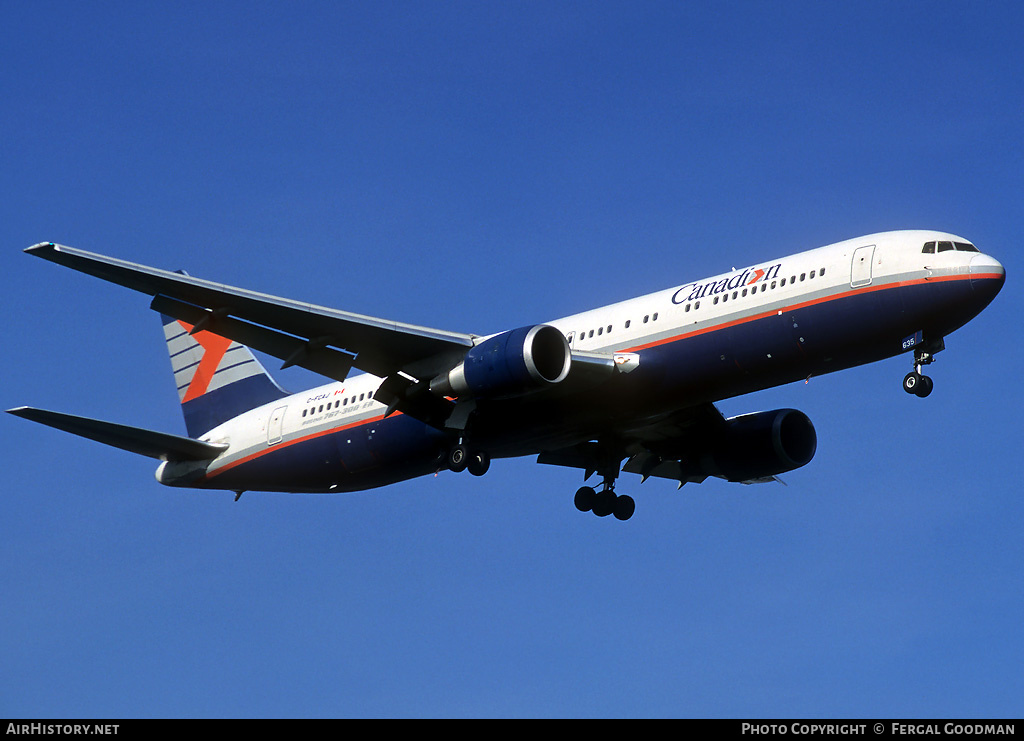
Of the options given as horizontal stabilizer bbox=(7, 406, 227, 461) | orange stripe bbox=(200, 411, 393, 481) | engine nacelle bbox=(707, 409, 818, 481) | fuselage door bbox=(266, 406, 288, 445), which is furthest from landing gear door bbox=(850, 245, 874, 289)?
horizontal stabilizer bbox=(7, 406, 227, 461)

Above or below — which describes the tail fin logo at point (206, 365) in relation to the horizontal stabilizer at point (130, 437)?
above

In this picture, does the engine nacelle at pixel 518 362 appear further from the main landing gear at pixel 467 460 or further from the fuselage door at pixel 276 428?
the fuselage door at pixel 276 428

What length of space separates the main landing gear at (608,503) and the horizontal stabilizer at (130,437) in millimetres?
11198

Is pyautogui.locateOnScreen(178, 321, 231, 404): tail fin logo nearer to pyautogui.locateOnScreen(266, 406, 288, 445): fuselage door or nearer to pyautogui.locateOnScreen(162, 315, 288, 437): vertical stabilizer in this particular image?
pyautogui.locateOnScreen(162, 315, 288, 437): vertical stabilizer

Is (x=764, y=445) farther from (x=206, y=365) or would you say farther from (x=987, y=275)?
(x=206, y=365)

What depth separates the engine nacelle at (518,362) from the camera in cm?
3253

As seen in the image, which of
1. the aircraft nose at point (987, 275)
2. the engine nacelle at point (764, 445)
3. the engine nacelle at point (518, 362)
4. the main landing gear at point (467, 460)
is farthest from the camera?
the engine nacelle at point (764, 445)

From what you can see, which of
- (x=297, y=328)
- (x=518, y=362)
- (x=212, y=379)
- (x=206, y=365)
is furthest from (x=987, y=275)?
(x=206, y=365)

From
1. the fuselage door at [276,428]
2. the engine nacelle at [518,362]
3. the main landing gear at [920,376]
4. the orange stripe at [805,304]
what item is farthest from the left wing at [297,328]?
the main landing gear at [920,376]

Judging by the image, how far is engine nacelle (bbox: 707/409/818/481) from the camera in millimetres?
38875
